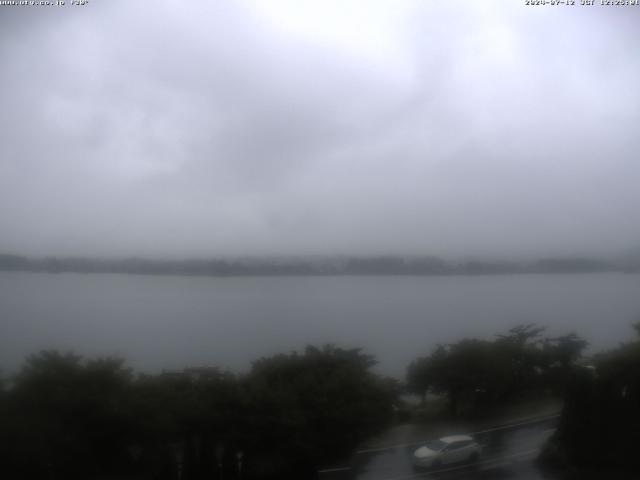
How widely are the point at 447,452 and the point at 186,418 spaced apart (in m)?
2.54

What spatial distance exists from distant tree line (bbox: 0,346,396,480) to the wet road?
226mm

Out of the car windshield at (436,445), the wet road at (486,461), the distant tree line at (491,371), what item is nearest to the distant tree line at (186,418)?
the wet road at (486,461)

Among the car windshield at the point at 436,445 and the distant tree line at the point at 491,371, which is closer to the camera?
the car windshield at the point at 436,445

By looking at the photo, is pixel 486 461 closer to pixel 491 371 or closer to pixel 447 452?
pixel 447 452

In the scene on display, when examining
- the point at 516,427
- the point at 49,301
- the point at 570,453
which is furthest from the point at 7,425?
the point at 570,453

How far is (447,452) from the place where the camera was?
19.0 feet

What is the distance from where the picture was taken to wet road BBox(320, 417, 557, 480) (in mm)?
5629

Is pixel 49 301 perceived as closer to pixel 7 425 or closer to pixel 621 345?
pixel 7 425

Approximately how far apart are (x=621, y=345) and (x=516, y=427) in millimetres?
1624

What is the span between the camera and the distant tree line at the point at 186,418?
4.97m

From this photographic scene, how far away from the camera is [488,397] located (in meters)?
6.39

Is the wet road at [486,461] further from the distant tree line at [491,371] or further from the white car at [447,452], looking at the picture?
the distant tree line at [491,371]

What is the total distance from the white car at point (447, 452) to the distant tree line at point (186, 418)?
471mm

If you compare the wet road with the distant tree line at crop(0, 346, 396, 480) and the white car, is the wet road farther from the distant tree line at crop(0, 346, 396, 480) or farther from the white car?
the distant tree line at crop(0, 346, 396, 480)
